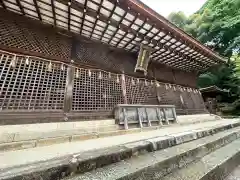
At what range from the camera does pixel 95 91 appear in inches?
212

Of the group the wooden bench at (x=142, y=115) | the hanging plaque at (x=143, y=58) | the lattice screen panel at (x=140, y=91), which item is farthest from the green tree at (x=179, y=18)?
the wooden bench at (x=142, y=115)

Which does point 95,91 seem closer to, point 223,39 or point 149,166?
point 149,166

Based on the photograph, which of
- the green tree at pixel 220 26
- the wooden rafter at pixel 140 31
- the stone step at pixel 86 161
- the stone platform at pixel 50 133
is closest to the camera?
the stone step at pixel 86 161

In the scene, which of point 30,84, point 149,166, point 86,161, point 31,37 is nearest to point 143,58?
point 31,37

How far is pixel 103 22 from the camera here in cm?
543

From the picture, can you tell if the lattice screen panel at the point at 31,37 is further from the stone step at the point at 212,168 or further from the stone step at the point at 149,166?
the stone step at the point at 212,168

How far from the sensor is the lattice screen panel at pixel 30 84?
3794mm

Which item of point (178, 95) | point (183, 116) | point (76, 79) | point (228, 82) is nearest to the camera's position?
point (76, 79)

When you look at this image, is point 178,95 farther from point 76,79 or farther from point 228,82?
point 228,82

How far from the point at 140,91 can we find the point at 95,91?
2.50 metres

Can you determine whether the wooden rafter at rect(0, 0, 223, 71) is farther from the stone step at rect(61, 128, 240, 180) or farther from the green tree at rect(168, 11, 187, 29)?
the green tree at rect(168, 11, 187, 29)

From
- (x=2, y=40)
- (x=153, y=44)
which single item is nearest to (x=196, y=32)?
(x=153, y=44)

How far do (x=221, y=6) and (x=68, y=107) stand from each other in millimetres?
23062

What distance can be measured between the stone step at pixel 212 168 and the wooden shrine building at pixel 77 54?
3445mm
